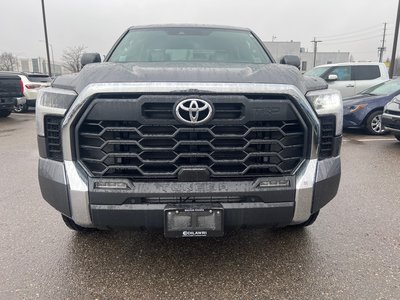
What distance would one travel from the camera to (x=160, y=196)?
211 cm

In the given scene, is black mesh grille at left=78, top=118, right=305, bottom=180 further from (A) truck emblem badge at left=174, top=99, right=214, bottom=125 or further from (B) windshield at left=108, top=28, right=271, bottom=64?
(B) windshield at left=108, top=28, right=271, bottom=64

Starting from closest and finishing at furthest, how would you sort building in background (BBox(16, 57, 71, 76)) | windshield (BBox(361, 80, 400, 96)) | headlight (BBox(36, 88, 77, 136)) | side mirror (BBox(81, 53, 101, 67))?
1. headlight (BBox(36, 88, 77, 136))
2. side mirror (BBox(81, 53, 101, 67))
3. windshield (BBox(361, 80, 400, 96))
4. building in background (BBox(16, 57, 71, 76))

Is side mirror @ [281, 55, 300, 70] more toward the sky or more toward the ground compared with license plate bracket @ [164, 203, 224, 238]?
more toward the sky

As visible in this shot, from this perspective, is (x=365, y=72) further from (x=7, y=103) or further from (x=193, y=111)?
(x=7, y=103)

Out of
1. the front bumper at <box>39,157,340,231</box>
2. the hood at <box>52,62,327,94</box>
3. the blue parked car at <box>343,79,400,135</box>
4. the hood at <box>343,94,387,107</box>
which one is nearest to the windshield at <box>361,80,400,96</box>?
the blue parked car at <box>343,79,400,135</box>

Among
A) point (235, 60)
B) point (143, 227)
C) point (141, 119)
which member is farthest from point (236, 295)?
point (235, 60)

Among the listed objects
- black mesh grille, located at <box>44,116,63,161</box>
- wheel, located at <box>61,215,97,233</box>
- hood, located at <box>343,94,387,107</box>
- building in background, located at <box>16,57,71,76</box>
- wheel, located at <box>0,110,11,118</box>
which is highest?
black mesh grille, located at <box>44,116,63,161</box>

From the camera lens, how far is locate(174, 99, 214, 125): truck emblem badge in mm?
2033

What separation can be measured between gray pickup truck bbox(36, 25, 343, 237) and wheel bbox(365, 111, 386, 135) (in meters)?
6.73

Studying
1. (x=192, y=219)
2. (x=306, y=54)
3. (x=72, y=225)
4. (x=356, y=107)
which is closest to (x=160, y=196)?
(x=192, y=219)

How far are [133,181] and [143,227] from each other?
307mm

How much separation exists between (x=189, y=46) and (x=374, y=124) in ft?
20.9

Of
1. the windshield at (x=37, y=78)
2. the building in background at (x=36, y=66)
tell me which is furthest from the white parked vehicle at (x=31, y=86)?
the building in background at (x=36, y=66)

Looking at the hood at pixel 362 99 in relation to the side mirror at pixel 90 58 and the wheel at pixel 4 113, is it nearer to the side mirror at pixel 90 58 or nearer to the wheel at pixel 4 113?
the side mirror at pixel 90 58
